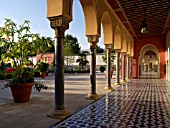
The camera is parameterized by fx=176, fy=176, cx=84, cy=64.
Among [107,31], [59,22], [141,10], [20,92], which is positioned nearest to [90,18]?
[107,31]

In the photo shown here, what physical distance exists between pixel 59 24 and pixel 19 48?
2.62 metres

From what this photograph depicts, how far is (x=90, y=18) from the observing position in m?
7.25

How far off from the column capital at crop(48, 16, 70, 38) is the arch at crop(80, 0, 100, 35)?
2.62 metres

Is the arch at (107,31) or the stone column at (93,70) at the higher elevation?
the arch at (107,31)

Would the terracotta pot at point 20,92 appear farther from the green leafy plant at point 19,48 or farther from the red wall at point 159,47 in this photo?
the red wall at point 159,47

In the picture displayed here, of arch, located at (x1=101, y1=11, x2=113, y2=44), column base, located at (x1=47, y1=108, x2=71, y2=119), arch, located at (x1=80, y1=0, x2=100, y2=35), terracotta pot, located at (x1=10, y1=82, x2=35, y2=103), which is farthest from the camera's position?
arch, located at (x1=101, y1=11, x2=113, y2=44)

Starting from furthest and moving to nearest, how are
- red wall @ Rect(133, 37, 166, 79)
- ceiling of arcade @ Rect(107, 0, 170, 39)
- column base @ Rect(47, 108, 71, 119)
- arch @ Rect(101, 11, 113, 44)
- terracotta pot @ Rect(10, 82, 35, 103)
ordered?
red wall @ Rect(133, 37, 166, 79), arch @ Rect(101, 11, 113, 44), ceiling of arcade @ Rect(107, 0, 170, 39), terracotta pot @ Rect(10, 82, 35, 103), column base @ Rect(47, 108, 71, 119)

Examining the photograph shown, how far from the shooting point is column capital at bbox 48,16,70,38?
Result: 456cm

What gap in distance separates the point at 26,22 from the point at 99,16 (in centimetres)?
305

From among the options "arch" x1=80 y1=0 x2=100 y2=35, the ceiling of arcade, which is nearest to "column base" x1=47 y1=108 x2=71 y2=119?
"arch" x1=80 y1=0 x2=100 y2=35

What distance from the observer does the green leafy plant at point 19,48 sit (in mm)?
6329

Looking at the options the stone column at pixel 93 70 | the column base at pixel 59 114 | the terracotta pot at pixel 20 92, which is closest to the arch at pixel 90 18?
the stone column at pixel 93 70

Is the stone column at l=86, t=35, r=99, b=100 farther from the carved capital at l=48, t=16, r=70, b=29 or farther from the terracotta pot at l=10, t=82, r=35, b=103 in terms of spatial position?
the carved capital at l=48, t=16, r=70, b=29

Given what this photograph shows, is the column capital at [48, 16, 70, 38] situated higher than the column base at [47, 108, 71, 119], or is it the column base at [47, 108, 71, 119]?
the column capital at [48, 16, 70, 38]
